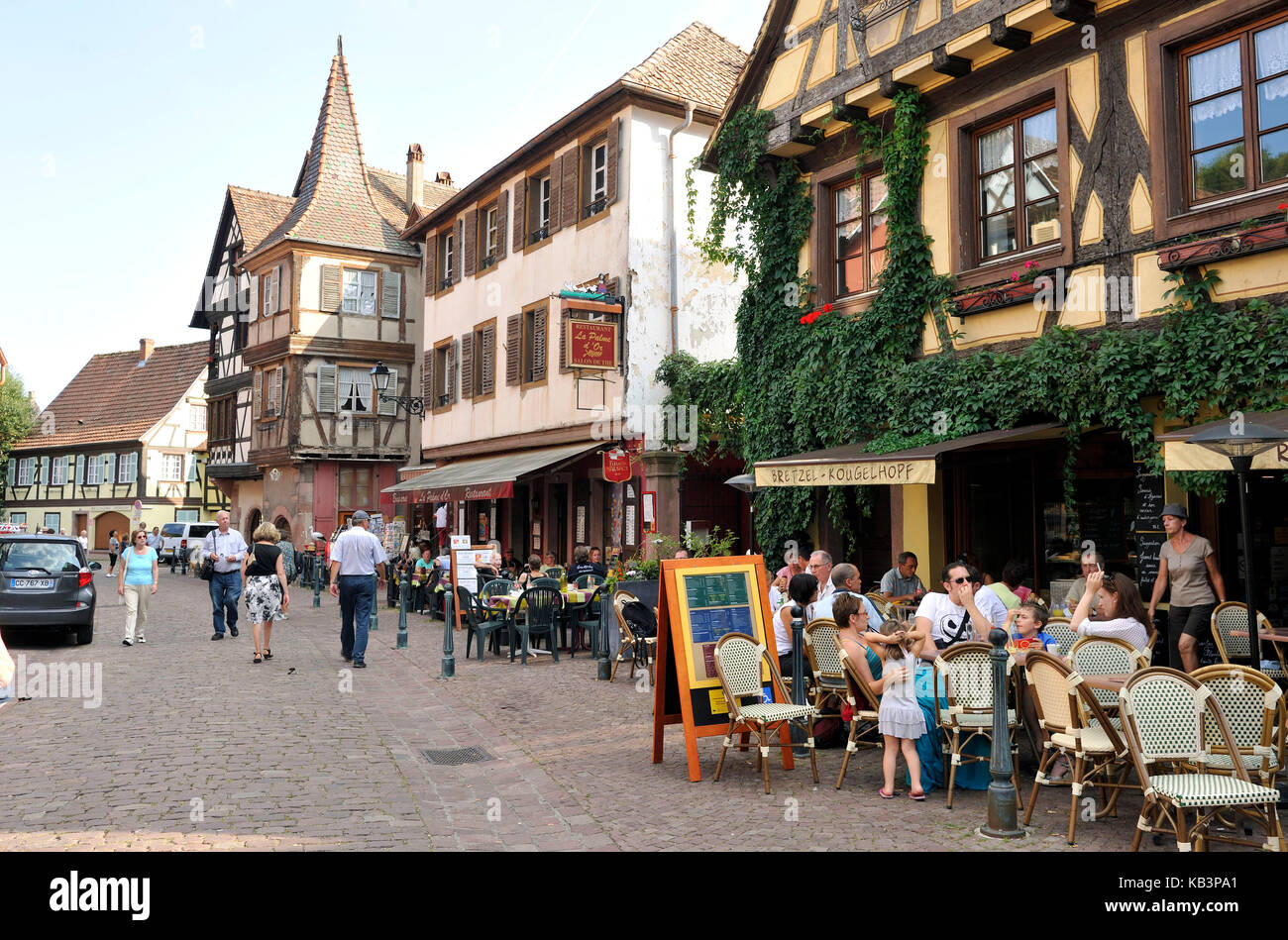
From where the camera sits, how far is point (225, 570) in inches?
577

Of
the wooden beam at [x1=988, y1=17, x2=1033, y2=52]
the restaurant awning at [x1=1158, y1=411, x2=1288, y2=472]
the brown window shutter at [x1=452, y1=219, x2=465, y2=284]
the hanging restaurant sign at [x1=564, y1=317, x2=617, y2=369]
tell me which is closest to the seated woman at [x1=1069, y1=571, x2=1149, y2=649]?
the restaurant awning at [x1=1158, y1=411, x2=1288, y2=472]

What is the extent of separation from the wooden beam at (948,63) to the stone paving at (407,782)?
7.52 meters

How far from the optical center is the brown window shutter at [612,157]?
18.7m

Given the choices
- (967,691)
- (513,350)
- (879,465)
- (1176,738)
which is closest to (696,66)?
(513,350)

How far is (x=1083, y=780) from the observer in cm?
559

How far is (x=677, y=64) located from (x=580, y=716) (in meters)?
14.5

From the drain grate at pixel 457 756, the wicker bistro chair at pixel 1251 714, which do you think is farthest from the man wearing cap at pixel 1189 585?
the drain grate at pixel 457 756

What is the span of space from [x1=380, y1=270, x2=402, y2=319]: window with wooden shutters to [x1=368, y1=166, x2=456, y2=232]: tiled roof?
7.65ft

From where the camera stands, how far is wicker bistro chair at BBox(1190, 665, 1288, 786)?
5000mm

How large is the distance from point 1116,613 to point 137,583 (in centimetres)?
1233

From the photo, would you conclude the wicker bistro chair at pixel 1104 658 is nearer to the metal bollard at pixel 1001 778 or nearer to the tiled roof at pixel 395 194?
the metal bollard at pixel 1001 778

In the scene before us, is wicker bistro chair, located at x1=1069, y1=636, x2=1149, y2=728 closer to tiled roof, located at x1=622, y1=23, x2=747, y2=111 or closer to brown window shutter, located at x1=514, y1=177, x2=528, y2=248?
tiled roof, located at x1=622, y1=23, x2=747, y2=111

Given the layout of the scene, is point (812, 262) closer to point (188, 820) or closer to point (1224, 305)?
point (1224, 305)

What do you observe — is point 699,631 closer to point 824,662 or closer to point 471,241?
point 824,662
